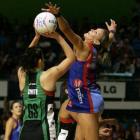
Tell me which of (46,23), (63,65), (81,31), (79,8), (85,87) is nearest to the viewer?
(63,65)

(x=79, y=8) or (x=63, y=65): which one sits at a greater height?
(x=79, y=8)

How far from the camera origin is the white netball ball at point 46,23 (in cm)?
700

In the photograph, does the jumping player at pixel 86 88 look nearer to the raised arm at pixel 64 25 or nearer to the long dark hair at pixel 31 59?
the raised arm at pixel 64 25

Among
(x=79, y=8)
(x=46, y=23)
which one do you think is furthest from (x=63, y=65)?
(x=79, y=8)

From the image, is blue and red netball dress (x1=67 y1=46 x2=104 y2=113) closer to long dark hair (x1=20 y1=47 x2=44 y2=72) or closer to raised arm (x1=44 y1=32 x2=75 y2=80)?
raised arm (x1=44 y1=32 x2=75 y2=80)

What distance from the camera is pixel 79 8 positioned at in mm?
19344

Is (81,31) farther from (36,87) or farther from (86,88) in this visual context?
(36,87)

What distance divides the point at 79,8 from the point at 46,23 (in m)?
12.5

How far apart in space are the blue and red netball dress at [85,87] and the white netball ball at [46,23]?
2.08 feet

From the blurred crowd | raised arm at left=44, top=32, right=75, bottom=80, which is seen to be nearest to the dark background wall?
the blurred crowd

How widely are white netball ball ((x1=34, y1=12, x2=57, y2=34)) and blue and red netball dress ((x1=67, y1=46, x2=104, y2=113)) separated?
635 millimetres

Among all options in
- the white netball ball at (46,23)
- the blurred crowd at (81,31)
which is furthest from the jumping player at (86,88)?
the blurred crowd at (81,31)

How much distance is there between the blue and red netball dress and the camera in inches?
295

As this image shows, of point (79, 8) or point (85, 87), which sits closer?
point (85, 87)
